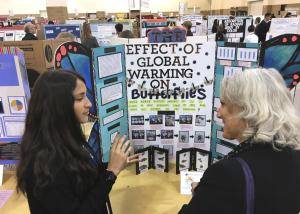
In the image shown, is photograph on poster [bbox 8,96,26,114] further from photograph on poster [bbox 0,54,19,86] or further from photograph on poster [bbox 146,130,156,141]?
photograph on poster [bbox 146,130,156,141]

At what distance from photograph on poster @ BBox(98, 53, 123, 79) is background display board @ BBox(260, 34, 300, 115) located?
2.52 feet

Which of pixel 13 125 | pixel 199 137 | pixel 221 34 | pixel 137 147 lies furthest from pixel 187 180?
pixel 221 34

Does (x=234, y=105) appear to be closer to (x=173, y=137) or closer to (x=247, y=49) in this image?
(x=247, y=49)

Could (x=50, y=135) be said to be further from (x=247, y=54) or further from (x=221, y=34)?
(x=221, y=34)

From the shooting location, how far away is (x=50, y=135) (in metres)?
0.98

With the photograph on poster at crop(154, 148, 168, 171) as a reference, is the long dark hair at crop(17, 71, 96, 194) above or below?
above

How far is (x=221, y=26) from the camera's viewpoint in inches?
257

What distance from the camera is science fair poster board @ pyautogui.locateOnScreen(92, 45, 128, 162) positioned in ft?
5.16

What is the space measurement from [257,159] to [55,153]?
0.63m

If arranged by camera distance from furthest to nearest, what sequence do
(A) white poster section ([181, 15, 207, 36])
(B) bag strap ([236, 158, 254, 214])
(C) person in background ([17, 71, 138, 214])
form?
1. (A) white poster section ([181, 15, 207, 36])
2. (C) person in background ([17, 71, 138, 214])
3. (B) bag strap ([236, 158, 254, 214])

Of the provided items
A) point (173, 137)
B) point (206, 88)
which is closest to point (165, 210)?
point (173, 137)

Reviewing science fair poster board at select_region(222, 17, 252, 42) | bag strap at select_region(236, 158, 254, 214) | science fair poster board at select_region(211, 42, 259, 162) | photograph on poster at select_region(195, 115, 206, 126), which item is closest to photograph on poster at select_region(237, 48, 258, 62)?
science fair poster board at select_region(211, 42, 259, 162)

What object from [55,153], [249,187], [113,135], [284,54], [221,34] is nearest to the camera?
[249,187]

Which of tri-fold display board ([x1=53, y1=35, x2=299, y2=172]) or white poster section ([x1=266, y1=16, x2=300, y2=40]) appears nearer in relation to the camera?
tri-fold display board ([x1=53, y1=35, x2=299, y2=172])
